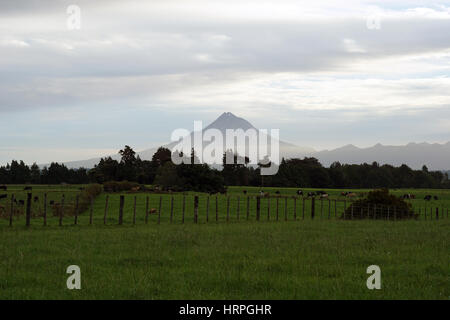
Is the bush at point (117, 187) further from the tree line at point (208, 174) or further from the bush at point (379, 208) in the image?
the bush at point (379, 208)

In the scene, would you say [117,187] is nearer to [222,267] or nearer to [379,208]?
[379,208]

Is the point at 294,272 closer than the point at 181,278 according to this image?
No

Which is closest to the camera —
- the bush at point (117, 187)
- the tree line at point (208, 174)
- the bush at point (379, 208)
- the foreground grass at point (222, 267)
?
the foreground grass at point (222, 267)

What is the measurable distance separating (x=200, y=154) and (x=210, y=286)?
11477cm

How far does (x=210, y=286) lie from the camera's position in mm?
10719

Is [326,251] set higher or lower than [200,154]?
lower

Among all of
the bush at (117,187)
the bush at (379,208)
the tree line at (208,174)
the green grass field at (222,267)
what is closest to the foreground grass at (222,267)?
the green grass field at (222,267)

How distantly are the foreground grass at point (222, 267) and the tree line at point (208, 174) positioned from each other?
72.5 m

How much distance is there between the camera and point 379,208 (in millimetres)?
45312

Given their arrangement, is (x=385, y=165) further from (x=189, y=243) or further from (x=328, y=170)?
(x=189, y=243)

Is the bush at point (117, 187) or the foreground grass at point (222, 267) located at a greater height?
the bush at point (117, 187)

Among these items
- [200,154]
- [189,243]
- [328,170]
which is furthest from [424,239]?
[328,170]

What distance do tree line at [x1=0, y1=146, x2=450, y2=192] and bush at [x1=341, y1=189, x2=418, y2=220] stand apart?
47.4 metres

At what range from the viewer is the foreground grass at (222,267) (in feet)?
33.3
